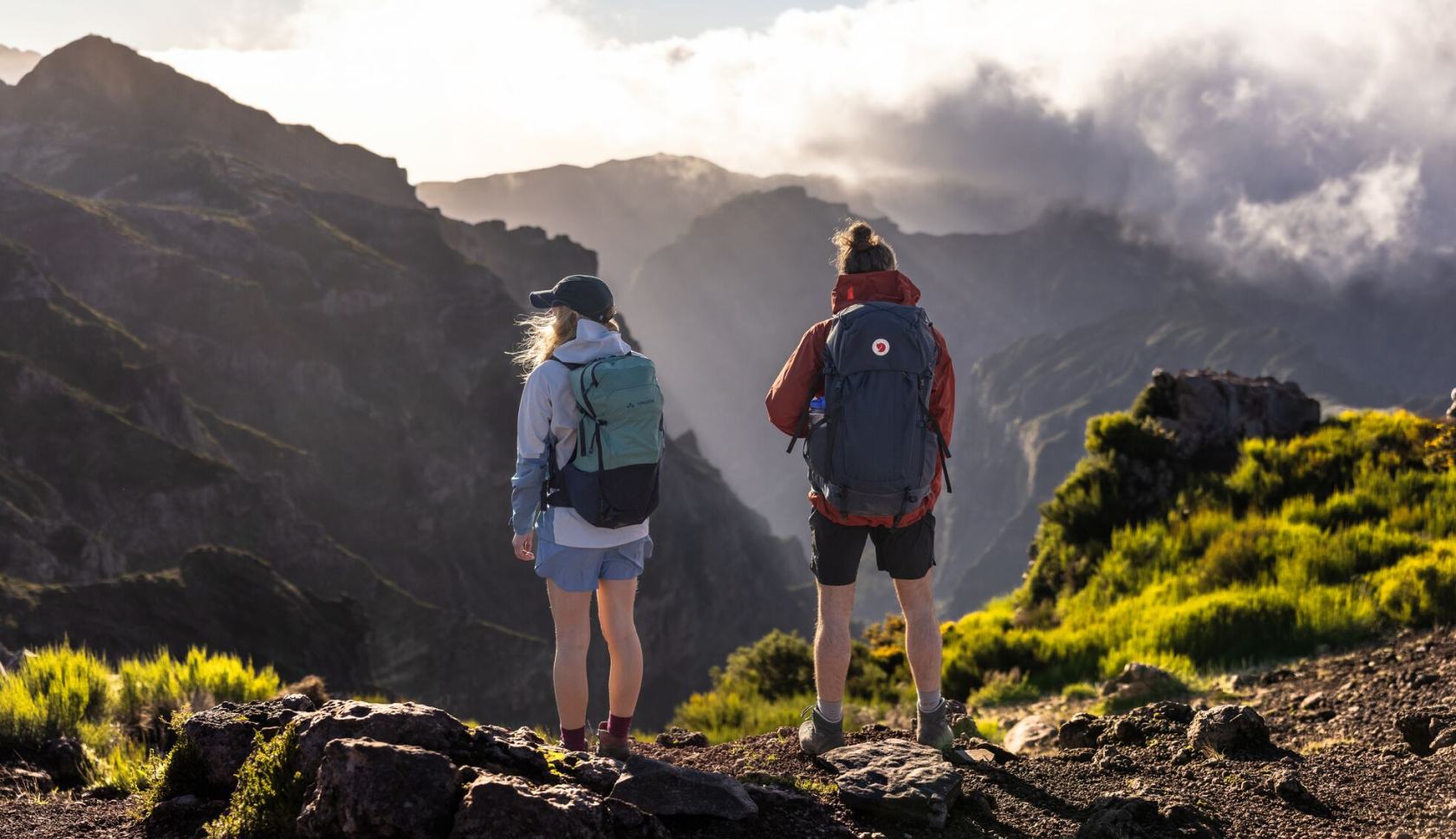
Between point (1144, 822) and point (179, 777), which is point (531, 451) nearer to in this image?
point (179, 777)

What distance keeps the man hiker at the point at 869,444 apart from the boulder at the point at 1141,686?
294 centimetres

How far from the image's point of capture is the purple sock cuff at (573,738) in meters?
4.60

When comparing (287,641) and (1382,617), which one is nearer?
(1382,617)

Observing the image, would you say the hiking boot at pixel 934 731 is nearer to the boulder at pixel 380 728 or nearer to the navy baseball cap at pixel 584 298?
the boulder at pixel 380 728

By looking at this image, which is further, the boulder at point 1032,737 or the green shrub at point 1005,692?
the green shrub at point 1005,692

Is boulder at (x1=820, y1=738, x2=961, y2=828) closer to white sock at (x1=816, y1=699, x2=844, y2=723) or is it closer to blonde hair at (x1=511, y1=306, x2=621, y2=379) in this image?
white sock at (x1=816, y1=699, x2=844, y2=723)

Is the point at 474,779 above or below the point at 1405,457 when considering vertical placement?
below

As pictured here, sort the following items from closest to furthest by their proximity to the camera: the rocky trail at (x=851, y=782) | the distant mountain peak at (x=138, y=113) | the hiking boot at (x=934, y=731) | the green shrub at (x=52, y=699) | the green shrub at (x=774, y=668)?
the rocky trail at (x=851, y=782) < the hiking boot at (x=934, y=731) < the green shrub at (x=52, y=699) < the green shrub at (x=774, y=668) < the distant mountain peak at (x=138, y=113)

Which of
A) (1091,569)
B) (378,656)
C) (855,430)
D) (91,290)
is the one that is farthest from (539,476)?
(91,290)

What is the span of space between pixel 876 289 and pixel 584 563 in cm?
187

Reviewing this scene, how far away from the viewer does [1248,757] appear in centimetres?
514

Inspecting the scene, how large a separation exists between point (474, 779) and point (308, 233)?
12318 centimetres

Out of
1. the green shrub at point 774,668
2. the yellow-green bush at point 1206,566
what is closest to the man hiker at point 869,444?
the yellow-green bush at point 1206,566

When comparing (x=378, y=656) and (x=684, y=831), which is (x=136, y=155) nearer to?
(x=378, y=656)
